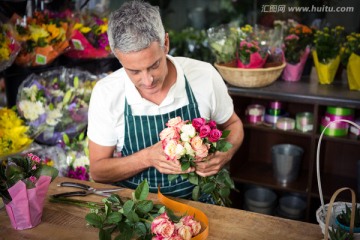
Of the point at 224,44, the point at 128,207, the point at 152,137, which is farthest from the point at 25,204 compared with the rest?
the point at 224,44

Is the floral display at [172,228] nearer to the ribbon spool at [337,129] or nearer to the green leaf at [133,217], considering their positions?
the green leaf at [133,217]

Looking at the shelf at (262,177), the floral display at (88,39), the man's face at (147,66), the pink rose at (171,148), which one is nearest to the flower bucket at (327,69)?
the shelf at (262,177)

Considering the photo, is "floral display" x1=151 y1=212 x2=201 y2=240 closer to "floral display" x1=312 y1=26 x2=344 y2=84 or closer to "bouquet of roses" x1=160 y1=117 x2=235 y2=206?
"bouquet of roses" x1=160 y1=117 x2=235 y2=206

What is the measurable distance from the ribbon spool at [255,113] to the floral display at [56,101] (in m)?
1.28

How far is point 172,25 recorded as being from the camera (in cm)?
461

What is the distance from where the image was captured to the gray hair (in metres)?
1.78

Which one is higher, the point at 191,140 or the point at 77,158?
the point at 191,140

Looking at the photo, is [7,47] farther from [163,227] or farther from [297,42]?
[297,42]

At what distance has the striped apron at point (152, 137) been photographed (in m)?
2.15

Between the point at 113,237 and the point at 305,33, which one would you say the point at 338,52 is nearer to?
the point at 305,33

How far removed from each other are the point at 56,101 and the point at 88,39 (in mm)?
589

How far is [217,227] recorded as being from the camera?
1.59 meters

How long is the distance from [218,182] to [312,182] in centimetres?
161

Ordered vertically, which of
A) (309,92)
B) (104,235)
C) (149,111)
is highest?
(149,111)
